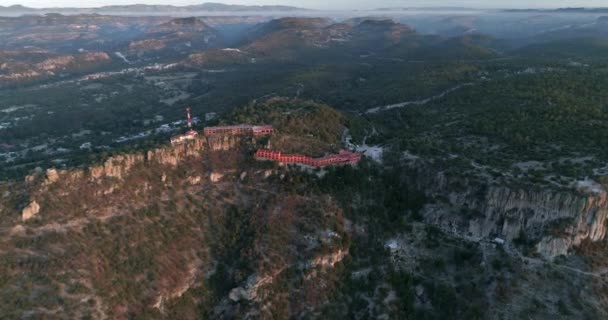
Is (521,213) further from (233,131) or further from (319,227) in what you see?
(233,131)

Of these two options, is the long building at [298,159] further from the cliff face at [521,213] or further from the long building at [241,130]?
the cliff face at [521,213]

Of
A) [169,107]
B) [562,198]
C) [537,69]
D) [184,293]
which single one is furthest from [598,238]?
[169,107]

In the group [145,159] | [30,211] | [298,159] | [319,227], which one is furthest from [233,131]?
[30,211]

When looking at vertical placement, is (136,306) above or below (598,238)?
below

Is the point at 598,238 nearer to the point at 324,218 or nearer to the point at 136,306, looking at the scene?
the point at 324,218

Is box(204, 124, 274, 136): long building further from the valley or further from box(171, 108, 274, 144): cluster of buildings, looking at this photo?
the valley

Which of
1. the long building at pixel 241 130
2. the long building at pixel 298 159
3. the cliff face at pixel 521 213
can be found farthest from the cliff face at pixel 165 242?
the cliff face at pixel 521 213
